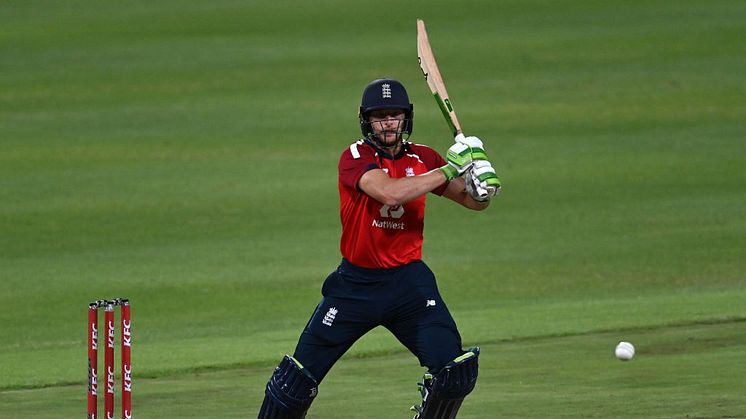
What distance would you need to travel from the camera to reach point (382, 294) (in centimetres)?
821

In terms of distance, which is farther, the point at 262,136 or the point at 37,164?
the point at 262,136

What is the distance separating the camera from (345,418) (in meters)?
9.65

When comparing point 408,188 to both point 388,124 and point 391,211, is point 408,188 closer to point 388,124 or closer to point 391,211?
point 391,211

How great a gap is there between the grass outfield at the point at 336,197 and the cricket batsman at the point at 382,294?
1.60 metres

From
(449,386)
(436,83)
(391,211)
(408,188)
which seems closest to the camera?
(408,188)

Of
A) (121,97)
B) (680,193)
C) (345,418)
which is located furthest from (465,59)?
(345,418)

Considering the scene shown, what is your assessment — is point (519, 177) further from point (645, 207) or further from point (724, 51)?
point (724, 51)

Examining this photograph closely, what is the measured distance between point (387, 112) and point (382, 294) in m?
0.96

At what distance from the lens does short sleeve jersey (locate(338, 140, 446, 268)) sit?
26.8 feet

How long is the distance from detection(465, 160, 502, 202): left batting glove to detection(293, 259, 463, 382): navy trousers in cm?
58

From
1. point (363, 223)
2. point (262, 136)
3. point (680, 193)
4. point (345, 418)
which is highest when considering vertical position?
point (262, 136)

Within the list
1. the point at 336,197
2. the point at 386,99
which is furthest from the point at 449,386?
the point at 336,197

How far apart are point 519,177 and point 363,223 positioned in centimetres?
1435

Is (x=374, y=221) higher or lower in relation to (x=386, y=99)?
lower
